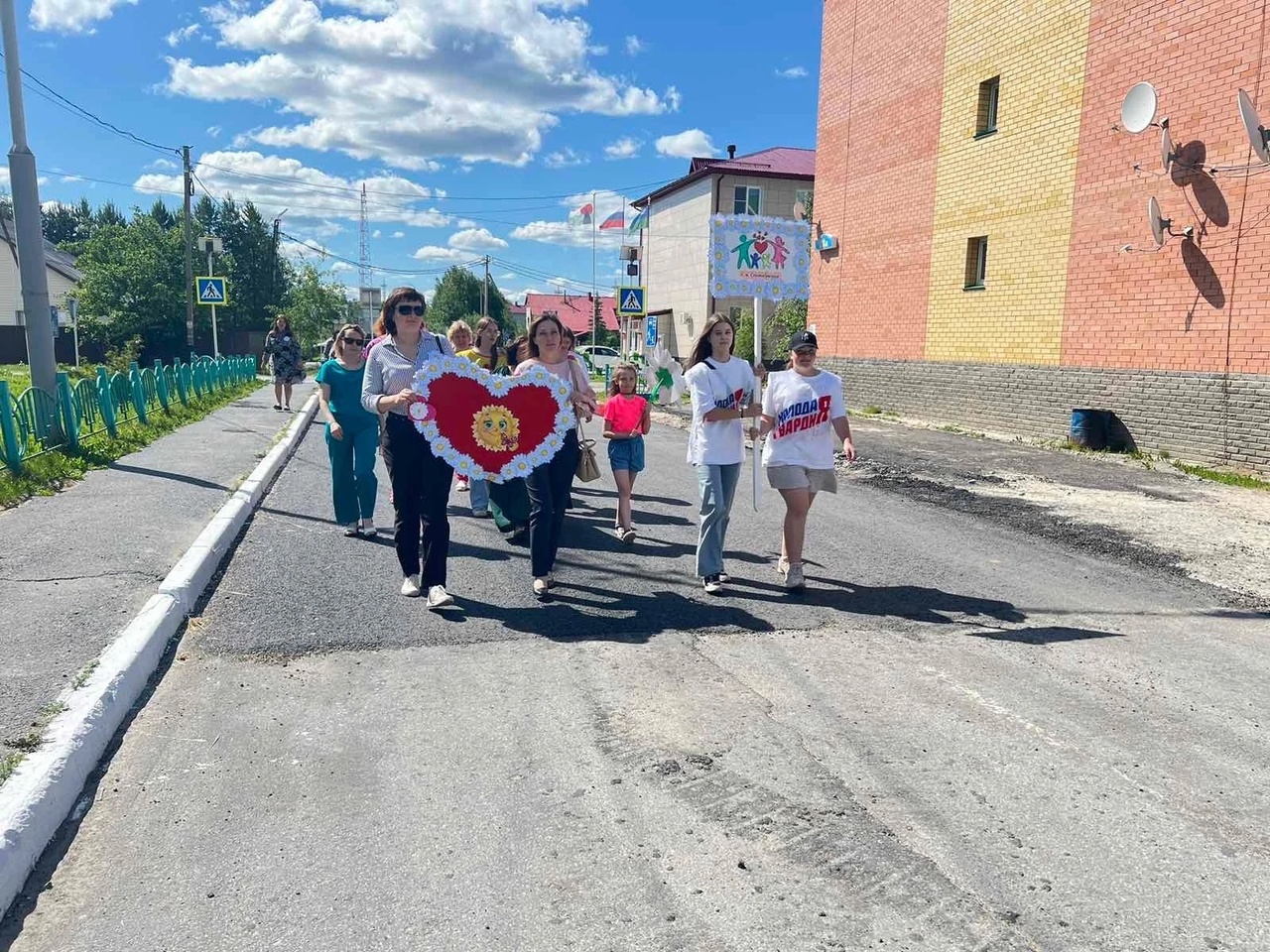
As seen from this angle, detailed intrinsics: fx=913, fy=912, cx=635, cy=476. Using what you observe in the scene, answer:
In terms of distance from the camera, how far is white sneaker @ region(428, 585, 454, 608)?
5.51 m

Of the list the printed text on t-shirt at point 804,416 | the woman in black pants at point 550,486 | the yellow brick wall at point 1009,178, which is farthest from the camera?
the yellow brick wall at point 1009,178

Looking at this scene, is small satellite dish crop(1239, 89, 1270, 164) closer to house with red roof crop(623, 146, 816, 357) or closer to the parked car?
house with red roof crop(623, 146, 816, 357)

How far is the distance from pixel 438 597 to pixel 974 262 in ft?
52.9

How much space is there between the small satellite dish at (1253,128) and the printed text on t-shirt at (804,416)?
29.9 feet

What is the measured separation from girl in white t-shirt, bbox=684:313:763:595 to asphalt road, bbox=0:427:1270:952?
0.40 meters

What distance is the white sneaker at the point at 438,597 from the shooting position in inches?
217

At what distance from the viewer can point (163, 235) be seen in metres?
47.1

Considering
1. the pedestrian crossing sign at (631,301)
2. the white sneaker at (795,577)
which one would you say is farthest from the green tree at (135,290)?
the white sneaker at (795,577)

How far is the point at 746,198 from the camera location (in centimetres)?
4359

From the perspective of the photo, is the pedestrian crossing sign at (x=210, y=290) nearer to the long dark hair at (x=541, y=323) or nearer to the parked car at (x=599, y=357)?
the parked car at (x=599, y=357)

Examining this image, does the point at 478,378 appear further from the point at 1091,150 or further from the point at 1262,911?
the point at 1091,150

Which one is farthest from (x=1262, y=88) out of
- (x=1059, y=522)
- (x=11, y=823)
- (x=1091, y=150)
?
(x=11, y=823)

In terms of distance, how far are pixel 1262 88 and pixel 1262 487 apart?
17.5 ft

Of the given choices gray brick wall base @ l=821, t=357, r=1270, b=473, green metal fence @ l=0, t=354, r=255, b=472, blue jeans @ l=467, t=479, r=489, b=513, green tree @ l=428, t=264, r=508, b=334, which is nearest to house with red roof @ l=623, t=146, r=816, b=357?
gray brick wall base @ l=821, t=357, r=1270, b=473
